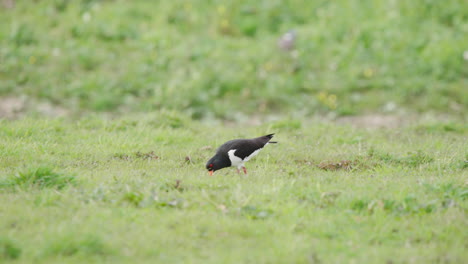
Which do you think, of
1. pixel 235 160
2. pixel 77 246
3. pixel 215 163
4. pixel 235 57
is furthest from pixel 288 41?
pixel 77 246

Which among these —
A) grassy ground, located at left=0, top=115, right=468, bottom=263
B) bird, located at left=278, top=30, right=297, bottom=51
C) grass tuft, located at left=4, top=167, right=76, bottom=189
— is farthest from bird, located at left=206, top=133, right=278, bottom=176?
bird, located at left=278, top=30, right=297, bottom=51

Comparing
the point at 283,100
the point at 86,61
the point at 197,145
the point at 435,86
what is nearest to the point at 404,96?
the point at 435,86

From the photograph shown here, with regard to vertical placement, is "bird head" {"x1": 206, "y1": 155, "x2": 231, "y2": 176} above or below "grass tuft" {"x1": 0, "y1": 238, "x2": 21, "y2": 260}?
below

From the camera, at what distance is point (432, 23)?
47.7 ft

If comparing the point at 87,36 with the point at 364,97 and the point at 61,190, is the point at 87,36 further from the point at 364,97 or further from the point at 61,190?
the point at 61,190

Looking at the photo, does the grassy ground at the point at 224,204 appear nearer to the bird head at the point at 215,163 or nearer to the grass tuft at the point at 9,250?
the grass tuft at the point at 9,250

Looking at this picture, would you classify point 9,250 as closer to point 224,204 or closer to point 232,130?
point 224,204

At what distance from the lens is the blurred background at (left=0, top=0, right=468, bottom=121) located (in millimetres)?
12727

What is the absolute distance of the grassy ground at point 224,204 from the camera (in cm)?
457

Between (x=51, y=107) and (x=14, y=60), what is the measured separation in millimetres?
2224

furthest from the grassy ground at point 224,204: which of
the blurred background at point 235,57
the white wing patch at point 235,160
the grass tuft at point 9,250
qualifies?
the blurred background at point 235,57

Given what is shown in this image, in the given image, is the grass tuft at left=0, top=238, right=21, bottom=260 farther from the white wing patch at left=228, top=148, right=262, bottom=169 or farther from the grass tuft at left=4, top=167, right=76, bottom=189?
the white wing patch at left=228, top=148, right=262, bottom=169

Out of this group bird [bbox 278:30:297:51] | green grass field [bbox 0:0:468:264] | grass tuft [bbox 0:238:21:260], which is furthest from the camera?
bird [bbox 278:30:297:51]

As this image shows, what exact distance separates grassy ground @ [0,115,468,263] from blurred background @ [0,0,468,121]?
449cm
